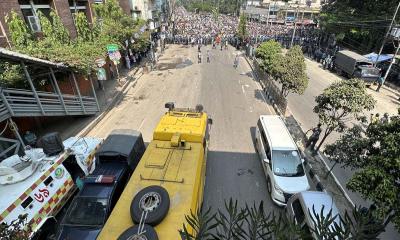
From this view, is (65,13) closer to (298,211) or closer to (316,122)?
(316,122)

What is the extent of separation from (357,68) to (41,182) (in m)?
27.3

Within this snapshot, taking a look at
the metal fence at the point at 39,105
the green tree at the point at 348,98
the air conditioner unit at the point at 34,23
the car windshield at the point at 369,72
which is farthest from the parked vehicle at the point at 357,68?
the air conditioner unit at the point at 34,23

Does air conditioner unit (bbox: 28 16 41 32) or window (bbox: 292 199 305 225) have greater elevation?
air conditioner unit (bbox: 28 16 41 32)

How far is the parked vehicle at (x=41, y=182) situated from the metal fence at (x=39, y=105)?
294cm

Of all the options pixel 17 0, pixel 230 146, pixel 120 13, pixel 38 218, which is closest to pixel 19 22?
pixel 17 0

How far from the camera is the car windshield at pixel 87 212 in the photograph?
6.99 m

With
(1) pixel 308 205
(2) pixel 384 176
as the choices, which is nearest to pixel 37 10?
(1) pixel 308 205

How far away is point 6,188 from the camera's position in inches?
275

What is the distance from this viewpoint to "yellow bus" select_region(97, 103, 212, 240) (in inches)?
213

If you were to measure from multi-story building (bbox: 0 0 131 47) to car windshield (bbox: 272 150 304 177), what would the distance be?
1603 cm

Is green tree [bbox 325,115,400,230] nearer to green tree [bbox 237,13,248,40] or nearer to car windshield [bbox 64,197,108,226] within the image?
car windshield [bbox 64,197,108,226]

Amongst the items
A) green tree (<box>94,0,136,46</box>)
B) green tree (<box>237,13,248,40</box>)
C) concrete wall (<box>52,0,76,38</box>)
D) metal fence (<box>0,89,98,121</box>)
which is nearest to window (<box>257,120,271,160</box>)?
metal fence (<box>0,89,98,121</box>)

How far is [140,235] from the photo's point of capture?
197 inches

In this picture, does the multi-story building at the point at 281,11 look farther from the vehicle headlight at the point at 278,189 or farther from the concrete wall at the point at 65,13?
the vehicle headlight at the point at 278,189
